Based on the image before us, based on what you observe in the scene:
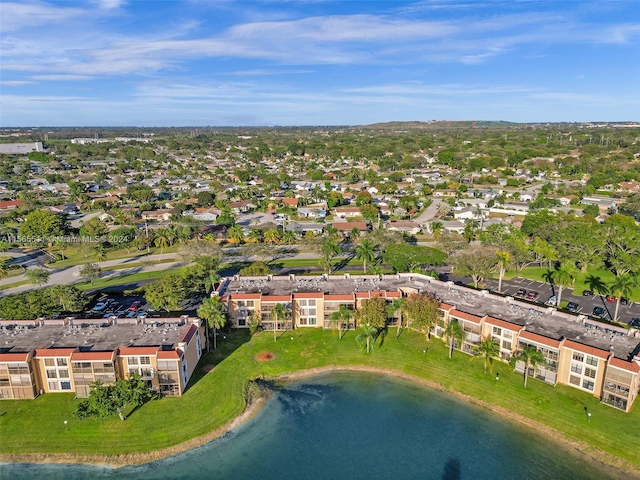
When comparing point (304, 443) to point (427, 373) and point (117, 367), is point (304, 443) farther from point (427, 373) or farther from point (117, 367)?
point (117, 367)

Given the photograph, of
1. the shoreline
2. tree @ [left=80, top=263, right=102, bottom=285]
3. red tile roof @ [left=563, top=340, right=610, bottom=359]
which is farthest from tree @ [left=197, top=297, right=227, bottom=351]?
red tile roof @ [left=563, top=340, right=610, bottom=359]

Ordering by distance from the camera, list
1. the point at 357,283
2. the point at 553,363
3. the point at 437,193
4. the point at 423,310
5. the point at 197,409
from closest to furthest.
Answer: the point at 197,409 → the point at 553,363 → the point at 423,310 → the point at 357,283 → the point at 437,193

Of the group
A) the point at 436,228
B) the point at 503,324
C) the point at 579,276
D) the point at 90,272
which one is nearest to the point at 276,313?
the point at 503,324

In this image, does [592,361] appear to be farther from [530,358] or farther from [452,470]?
[452,470]

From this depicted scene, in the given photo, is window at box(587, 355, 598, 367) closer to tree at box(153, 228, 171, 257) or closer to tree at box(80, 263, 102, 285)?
tree at box(80, 263, 102, 285)

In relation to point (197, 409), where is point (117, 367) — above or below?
above

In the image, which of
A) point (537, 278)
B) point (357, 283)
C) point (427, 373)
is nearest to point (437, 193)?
→ point (537, 278)

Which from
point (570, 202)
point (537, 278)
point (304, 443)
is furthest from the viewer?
point (570, 202)
